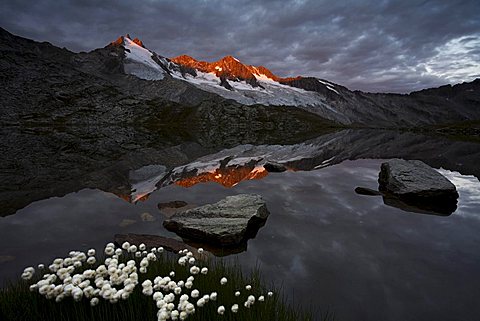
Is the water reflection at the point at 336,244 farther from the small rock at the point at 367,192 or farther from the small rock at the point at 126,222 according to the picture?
the small rock at the point at 367,192

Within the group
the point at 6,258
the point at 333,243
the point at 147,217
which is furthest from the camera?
the point at 147,217

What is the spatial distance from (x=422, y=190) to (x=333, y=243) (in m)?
10.5

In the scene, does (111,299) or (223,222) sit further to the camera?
(223,222)

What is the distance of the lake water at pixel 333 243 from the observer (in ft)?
29.1

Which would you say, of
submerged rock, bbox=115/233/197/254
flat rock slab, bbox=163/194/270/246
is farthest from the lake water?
submerged rock, bbox=115/233/197/254

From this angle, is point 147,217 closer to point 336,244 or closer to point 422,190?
point 336,244

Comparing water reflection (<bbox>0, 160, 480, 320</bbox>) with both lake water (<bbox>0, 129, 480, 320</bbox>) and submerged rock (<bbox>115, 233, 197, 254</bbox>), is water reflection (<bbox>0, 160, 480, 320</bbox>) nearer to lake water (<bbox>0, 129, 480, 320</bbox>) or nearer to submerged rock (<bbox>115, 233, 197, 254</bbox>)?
lake water (<bbox>0, 129, 480, 320</bbox>)

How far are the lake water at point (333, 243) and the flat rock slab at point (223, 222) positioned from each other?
22.7 inches

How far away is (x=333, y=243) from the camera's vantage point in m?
12.8

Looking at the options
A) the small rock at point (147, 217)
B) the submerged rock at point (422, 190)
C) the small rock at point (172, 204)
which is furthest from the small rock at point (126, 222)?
the submerged rock at point (422, 190)

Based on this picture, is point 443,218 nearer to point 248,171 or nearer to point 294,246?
point 294,246

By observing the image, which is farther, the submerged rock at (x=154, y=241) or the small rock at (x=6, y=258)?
the submerged rock at (x=154, y=241)

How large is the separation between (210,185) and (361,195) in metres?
11.6

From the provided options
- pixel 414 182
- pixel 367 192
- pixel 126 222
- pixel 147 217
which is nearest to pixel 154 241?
pixel 126 222
